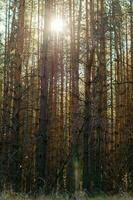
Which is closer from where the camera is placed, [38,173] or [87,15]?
[38,173]

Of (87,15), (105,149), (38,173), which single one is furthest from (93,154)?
(38,173)

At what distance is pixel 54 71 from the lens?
59.0 ft

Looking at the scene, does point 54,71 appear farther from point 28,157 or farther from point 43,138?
point 43,138

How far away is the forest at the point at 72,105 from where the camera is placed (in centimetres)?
1261

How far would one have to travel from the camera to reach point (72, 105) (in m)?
15.7

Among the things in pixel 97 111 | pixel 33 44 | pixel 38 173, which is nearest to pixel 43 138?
pixel 38 173

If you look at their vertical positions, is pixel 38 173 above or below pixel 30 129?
below

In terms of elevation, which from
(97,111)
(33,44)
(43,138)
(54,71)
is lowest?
(43,138)

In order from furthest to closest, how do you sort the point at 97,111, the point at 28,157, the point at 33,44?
the point at 33,44 → the point at 28,157 → the point at 97,111

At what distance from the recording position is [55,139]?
62.3ft

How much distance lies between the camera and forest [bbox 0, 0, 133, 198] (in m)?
12.6

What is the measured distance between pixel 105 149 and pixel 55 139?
2.86 metres

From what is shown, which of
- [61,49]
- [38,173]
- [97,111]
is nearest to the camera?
[38,173]

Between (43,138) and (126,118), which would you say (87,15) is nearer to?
(126,118)
